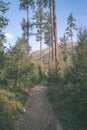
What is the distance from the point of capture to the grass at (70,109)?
1155cm

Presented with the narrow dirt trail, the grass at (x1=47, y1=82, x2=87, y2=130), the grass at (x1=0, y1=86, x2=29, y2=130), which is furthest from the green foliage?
the grass at (x1=0, y1=86, x2=29, y2=130)

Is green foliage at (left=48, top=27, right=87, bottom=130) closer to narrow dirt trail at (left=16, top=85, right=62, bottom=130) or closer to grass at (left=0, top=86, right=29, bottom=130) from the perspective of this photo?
narrow dirt trail at (left=16, top=85, right=62, bottom=130)

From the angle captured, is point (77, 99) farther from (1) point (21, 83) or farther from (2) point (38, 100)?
(1) point (21, 83)

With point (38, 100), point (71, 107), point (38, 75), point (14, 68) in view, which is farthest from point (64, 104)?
point (38, 75)

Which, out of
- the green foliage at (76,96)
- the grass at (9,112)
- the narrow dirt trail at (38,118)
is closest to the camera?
the grass at (9,112)

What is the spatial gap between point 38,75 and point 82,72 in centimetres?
1760

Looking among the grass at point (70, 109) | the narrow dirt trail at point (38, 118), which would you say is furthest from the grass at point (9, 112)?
the grass at point (70, 109)

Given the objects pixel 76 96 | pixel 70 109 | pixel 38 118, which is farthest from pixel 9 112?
pixel 76 96

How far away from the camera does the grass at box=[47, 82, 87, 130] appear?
37.9 feet

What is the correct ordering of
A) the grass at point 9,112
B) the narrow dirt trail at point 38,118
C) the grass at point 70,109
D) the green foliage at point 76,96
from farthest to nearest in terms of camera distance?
the green foliage at point 76,96, the grass at point 70,109, the narrow dirt trail at point 38,118, the grass at point 9,112

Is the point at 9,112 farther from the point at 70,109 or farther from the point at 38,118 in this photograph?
the point at 70,109

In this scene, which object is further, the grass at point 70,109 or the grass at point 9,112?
the grass at point 70,109

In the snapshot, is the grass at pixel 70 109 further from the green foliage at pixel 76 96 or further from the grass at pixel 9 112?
the grass at pixel 9 112

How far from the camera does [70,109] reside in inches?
534
